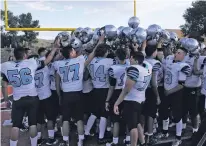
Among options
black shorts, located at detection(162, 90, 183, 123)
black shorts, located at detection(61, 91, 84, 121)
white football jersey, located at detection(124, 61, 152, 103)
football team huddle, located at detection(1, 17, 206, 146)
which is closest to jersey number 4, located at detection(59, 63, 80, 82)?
football team huddle, located at detection(1, 17, 206, 146)

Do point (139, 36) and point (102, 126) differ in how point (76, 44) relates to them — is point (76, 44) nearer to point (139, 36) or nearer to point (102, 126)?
point (139, 36)

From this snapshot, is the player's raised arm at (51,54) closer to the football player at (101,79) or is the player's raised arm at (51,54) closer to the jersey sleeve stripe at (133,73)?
the football player at (101,79)

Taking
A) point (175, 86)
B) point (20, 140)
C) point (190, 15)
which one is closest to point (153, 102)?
point (175, 86)

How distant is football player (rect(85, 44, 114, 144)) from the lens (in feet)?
21.5

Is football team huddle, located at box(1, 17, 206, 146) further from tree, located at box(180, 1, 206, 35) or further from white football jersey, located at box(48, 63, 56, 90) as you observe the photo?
tree, located at box(180, 1, 206, 35)

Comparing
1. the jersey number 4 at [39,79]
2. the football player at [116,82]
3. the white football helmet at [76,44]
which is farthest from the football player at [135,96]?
the jersey number 4 at [39,79]

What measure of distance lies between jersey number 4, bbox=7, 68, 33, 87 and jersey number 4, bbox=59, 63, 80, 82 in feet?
1.94

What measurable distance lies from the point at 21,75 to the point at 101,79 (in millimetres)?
1490

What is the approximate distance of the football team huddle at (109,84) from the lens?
6.23 meters

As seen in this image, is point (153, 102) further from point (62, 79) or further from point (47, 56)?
point (47, 56)

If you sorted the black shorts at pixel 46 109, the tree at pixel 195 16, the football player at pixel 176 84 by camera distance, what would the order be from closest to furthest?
the football player at pixel 176 84
the black shorts at pixel 46 109
the tree at pixel 195 16

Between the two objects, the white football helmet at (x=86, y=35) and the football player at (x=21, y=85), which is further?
the white football helmet at (x=86, y=35)

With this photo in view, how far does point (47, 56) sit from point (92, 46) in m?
0.99

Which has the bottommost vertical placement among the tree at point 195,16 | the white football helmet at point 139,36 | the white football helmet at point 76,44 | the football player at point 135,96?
the football player at point 135,96
